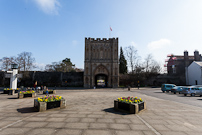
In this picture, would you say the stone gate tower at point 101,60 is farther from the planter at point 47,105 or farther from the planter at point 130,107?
the planter at point 130,107

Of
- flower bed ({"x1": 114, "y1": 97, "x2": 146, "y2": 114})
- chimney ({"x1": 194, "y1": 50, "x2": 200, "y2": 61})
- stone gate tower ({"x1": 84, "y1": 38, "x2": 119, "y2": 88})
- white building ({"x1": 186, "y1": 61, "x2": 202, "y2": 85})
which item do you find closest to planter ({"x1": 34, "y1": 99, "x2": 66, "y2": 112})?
flower bed ({"x1": 114, "y1": 97, "x2": 146, "y2": 114})

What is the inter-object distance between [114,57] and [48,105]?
31.6 m

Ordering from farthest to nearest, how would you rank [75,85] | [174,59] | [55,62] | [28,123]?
[55,62] < [174,59] < [75,85] < [28,123]

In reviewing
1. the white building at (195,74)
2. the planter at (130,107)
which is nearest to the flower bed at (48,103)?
the planter at (130,107)

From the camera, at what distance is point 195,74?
37.0 meters

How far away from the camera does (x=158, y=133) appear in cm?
425

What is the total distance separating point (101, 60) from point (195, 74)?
32.2m

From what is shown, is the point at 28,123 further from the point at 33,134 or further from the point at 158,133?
the point at 158,133

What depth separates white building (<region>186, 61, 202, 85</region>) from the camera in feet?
114

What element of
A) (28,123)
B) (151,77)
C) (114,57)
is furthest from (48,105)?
(151,77)

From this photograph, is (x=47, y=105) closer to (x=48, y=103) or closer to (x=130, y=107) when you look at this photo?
(x=48, y=103)

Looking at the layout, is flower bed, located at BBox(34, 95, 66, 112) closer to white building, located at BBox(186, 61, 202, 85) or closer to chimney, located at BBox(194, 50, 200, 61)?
white building, located at BBox(186, 61, 202, 85)

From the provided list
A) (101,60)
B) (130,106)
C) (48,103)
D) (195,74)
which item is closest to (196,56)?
(195,74)

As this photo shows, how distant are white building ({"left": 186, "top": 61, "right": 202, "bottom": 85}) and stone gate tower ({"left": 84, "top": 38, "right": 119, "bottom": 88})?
25889 millimetres
